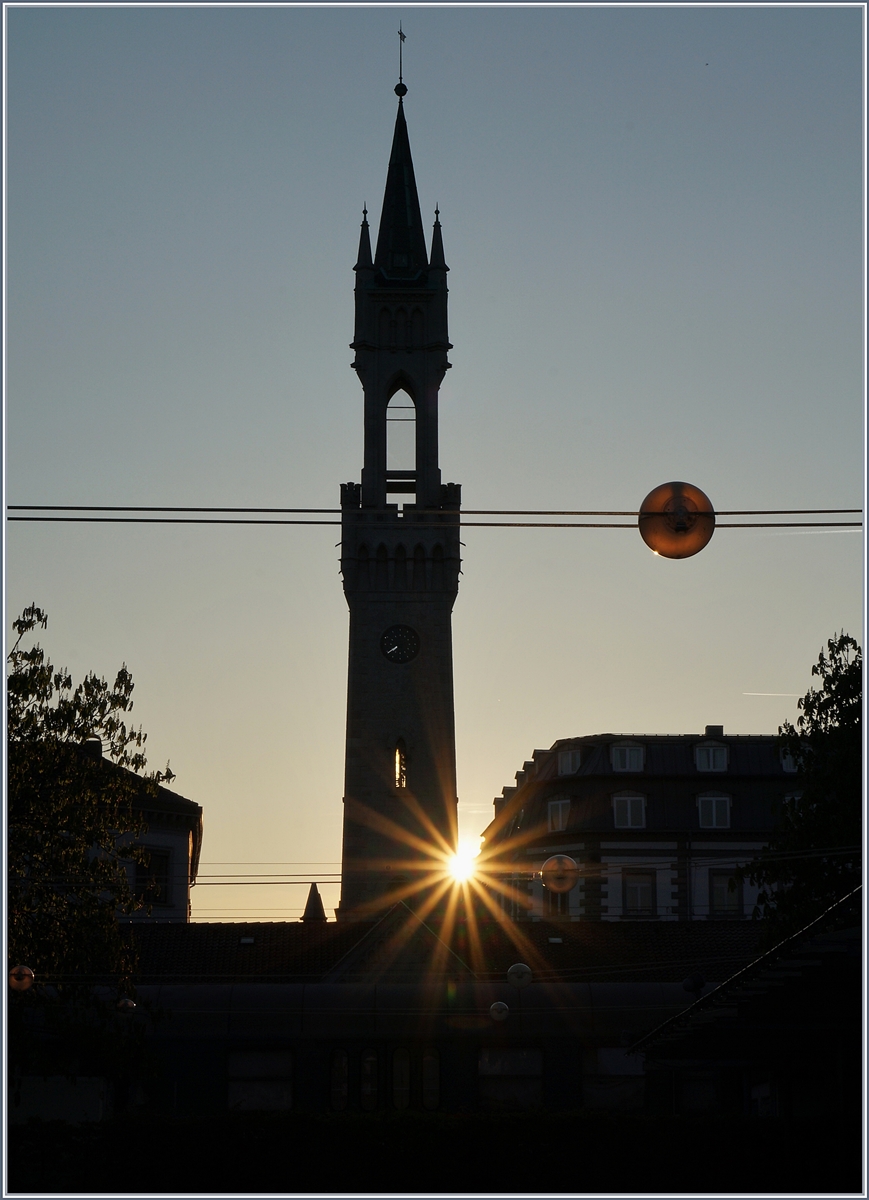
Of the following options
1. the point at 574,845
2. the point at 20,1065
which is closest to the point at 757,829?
the point at 574,845

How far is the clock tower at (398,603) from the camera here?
65.8 meters

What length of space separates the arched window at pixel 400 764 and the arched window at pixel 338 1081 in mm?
19818

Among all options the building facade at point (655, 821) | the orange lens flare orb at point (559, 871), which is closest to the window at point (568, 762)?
the building facade at point (655, 821)

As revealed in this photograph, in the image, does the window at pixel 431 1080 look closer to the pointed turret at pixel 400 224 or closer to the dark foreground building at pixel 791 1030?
the dark foreground building at pixel 791 1030

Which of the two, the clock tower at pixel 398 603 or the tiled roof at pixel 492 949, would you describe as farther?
the clock tower at pixel 398 603

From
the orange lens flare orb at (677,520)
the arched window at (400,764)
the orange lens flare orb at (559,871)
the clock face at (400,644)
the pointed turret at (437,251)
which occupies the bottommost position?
the orange lens flare orb at (559,871)

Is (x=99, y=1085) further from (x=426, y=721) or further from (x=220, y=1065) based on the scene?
(x=426, y=721)

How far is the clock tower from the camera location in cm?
6581

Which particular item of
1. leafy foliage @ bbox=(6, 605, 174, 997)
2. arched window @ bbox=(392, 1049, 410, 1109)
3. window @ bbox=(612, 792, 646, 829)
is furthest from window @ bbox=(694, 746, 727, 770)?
leafy foliage @ bbox=(6, 605, 174, 997)

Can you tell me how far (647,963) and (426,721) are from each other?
1669 centimetres

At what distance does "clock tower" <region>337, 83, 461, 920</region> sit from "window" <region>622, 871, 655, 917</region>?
1367cm

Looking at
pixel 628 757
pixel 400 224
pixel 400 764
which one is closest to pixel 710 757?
pixel 628 757

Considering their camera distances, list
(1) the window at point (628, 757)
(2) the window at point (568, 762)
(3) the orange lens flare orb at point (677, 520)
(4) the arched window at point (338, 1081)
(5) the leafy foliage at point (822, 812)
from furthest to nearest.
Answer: (2) the window at point (568, 762) < (1) the window at point (628, 757) < (4) the arched window at point (338, 1081) < (5) the leafy foliage at point (822, 812) < (3) the orange lens flare orb at point (677, 520)

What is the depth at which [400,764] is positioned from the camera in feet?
220
